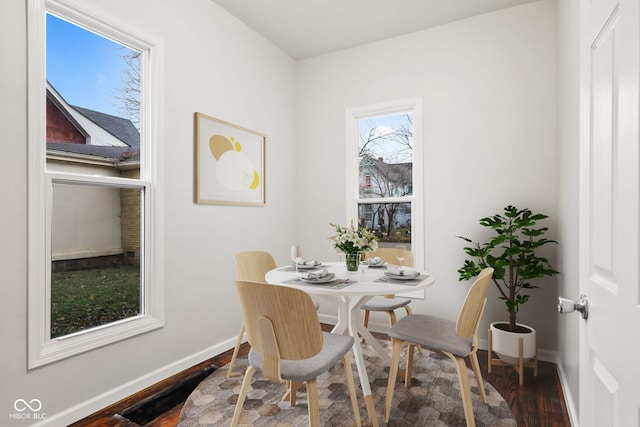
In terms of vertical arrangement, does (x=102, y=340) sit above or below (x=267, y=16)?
below

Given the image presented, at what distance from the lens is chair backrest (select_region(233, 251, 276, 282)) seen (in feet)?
8.45

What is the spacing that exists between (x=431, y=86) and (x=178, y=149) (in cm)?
240

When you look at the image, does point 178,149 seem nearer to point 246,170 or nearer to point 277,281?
point 246,170

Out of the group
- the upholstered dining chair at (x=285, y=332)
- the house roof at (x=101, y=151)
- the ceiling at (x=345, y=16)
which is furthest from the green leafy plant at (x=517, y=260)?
the house roof at (x=101, y=151)

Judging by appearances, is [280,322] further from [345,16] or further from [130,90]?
[345,16]

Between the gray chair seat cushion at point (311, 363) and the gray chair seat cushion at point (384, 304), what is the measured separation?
0.79 m

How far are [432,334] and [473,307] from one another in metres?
0.31

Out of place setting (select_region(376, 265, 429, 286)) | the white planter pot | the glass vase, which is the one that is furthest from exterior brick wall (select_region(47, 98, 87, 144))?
the white planter pot

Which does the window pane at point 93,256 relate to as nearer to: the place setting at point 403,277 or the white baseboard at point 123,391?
the white baseboard at point 123,391

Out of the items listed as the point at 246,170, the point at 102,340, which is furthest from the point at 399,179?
the point at 102,340

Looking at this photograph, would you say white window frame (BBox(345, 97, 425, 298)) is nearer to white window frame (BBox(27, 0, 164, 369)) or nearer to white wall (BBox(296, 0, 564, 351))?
white wall (BBox(296, 0, 564, 351))

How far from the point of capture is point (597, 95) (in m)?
0.93

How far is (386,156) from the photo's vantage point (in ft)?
12.2

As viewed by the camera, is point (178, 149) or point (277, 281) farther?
point (178, 149)
